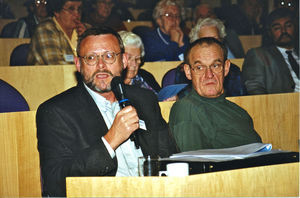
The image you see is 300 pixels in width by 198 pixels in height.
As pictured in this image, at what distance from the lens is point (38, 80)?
3.27 m

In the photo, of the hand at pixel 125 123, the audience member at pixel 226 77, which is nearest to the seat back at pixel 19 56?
the audience member at pixel 226 77

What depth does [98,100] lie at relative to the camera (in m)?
2.14

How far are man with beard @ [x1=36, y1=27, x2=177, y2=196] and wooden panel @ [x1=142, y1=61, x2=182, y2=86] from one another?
1.21 metres

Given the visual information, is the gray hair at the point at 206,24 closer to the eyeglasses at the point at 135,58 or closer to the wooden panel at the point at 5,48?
the eyeglasses at the point at 135,58

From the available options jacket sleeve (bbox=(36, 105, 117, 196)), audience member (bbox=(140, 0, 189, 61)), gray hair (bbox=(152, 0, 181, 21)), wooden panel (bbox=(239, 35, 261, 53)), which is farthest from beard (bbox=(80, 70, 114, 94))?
wooden panel (bbox=(239, 35, 261, 53))

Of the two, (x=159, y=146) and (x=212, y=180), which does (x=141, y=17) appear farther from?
(x=212, y=180)

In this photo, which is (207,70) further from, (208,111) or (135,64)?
(135,64)

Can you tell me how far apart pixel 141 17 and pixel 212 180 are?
526 centimetres

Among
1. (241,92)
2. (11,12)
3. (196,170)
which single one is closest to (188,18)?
(11,12)

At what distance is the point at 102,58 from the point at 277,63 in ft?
6.75

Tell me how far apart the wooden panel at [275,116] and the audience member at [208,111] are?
0.84 ft

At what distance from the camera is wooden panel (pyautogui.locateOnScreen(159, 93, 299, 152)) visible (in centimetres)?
265

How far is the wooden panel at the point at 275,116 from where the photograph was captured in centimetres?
265

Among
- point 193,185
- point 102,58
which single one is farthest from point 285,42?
point 193,185
